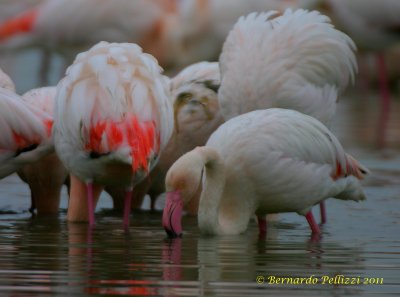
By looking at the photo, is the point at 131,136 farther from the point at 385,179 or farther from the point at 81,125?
the point at 385,179

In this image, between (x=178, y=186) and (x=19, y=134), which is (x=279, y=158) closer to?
(x=178, y=186)

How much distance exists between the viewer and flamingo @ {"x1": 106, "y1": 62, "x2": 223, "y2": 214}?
323 inches

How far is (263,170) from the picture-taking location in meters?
7.06

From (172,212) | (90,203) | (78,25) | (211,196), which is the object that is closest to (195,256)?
(172,212)

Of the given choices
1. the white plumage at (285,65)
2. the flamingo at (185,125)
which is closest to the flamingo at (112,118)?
the flamingo at (185,125)

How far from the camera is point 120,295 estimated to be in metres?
5.21

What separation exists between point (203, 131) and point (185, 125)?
0.14 metres

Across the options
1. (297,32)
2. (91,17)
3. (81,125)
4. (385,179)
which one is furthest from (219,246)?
(91,17)

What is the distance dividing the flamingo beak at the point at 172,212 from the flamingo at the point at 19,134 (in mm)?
1274

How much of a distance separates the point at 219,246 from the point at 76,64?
4.89ft

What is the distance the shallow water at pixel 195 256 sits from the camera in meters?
5.46

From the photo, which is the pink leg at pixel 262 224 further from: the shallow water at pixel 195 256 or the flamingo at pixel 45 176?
the flamingo at pixel 45 176

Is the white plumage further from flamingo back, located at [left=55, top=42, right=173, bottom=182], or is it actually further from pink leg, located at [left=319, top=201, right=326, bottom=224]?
flamingo back, located at [left=55, top=42, right=173, bottom=182]

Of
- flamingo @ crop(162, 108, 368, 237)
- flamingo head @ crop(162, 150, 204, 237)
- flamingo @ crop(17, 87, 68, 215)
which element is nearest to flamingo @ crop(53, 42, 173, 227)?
flamingo head @ crop(162, 150, 204, 237)
